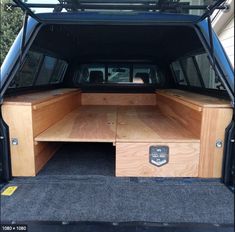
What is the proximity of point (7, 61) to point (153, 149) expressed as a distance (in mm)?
1158

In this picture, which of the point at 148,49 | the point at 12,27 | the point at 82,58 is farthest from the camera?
the point at 12,27

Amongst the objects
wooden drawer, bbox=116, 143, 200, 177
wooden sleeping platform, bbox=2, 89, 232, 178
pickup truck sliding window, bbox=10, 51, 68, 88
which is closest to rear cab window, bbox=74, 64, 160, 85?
pickup truck sliding window, bbox=10, 51, 68, 88

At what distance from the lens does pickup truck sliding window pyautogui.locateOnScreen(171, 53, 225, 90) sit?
2.77 meters

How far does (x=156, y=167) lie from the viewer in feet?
5.90

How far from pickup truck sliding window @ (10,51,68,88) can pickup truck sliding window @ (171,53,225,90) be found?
5.96 feet

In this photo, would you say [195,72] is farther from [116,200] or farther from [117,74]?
[116,200]

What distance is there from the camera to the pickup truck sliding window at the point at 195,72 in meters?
2.77

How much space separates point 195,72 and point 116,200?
2385 millimetres

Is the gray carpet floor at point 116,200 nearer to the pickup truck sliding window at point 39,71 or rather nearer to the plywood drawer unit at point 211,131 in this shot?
the plywood drawer unit at point 211,131

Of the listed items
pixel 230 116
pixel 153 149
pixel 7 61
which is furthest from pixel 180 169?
pixel 7 61

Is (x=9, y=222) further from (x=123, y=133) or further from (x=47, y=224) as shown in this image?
(x=123, y=133)

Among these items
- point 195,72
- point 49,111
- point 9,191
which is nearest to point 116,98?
point 195,72

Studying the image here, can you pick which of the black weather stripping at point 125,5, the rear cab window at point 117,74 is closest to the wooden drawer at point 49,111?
the black weather stripping at point 125,5

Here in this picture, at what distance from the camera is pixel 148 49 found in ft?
12.8
